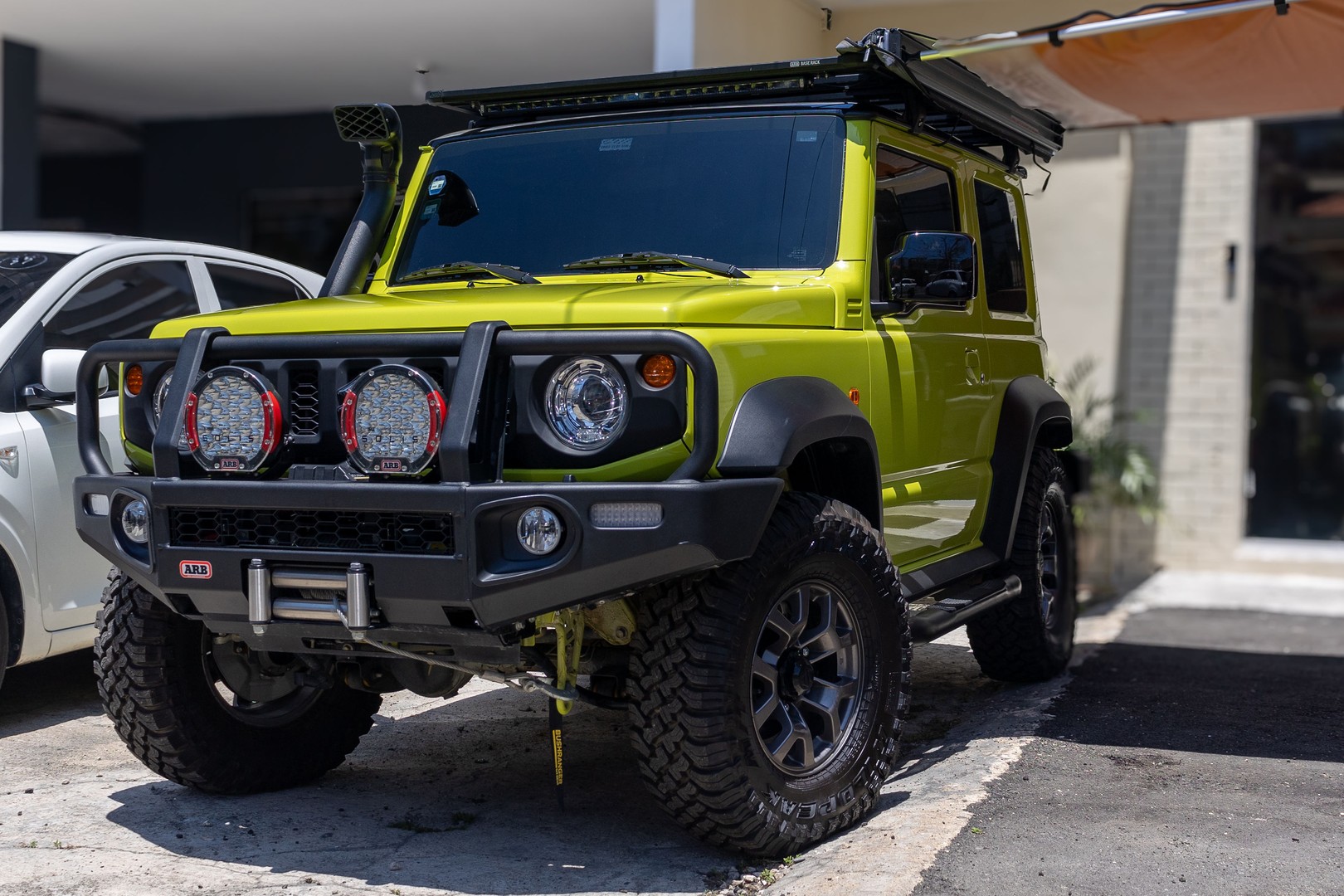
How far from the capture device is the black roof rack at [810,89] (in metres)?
4.78

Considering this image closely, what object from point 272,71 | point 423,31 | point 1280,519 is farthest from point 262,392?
point 1280,519

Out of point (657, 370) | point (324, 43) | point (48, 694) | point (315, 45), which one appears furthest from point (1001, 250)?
point (315, 45)

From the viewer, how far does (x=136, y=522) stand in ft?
13.5

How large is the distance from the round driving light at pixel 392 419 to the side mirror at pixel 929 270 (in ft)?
5.44

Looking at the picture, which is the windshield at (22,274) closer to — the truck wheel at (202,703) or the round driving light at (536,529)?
the truck wheel at (202,703)

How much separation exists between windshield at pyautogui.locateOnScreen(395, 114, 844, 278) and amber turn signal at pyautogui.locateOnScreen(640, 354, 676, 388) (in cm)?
80

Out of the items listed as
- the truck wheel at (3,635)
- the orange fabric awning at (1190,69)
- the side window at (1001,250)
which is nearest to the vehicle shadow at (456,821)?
the truck wheel at (3,635)

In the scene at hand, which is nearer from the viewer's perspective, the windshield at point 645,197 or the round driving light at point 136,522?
the round driving light at point 136,522

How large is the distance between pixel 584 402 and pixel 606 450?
0.14 metres

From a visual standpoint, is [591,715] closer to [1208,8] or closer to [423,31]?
[1208,8]

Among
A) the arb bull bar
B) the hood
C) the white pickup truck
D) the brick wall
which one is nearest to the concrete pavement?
the white pickup truck

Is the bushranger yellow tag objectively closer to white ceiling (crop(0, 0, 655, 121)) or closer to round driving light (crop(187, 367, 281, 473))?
round driving light (crop(187, 367, 281, 473))

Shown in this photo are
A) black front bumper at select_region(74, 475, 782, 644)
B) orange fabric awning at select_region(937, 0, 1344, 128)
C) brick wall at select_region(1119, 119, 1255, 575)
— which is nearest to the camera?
black front bumper at select_region(74, 475, 782, 644)

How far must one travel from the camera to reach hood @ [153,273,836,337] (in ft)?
12.4
